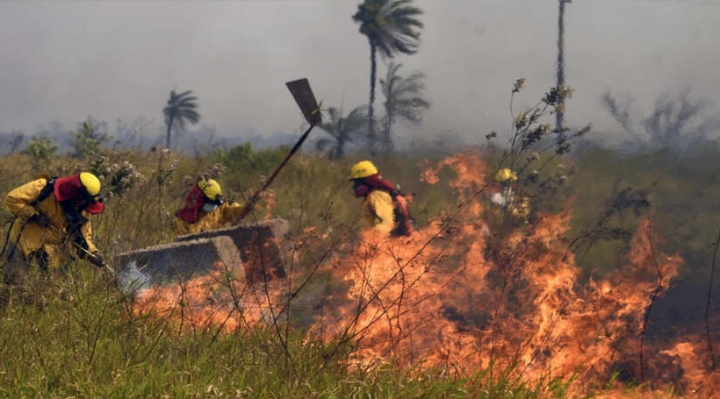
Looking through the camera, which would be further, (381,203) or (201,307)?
(381,203)

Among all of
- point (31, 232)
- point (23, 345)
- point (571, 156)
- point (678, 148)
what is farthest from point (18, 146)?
point (678, 148)

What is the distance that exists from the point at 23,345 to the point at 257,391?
1.30m

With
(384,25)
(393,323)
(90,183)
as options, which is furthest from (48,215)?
(384,25)

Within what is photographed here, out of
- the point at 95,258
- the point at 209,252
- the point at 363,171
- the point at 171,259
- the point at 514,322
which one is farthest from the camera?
the point at 363,171

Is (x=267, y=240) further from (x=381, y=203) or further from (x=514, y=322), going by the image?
(x=514, y=322)

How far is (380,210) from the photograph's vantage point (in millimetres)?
7949

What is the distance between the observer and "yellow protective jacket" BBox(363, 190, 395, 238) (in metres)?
7.93

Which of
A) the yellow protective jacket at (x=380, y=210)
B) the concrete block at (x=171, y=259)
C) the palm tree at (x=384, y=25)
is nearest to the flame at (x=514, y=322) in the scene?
the concrete block at (x=171, y=259)

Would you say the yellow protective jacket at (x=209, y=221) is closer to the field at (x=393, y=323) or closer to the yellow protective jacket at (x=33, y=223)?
the field at (x=393, y=323)

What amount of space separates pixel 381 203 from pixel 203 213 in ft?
6.85

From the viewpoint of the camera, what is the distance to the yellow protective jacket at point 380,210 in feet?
26.0

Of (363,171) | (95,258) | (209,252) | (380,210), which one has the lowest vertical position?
(380,210)

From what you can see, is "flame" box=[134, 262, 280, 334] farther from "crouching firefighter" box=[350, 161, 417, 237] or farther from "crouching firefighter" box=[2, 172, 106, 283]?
"crouching firefighter" box=[350, 161, 417, 237]

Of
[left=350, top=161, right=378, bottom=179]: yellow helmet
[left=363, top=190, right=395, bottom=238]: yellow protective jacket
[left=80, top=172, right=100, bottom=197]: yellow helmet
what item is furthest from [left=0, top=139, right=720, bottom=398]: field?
[left=350, top=161, right=378, bottom=179]: yellow helmet
